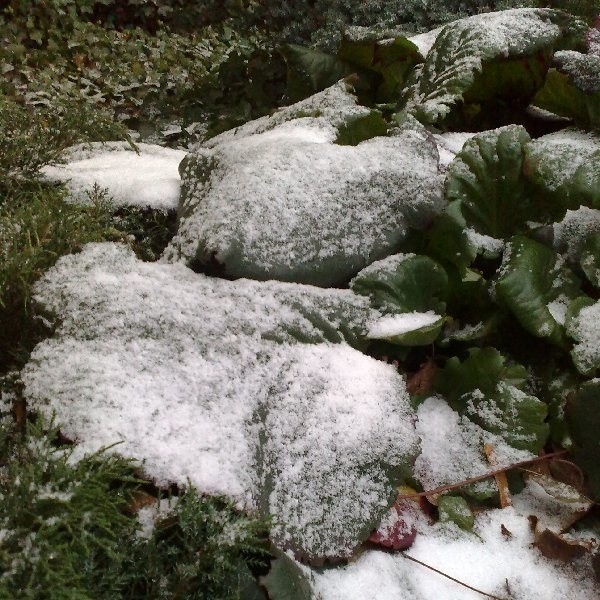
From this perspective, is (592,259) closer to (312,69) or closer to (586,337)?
(586,337)

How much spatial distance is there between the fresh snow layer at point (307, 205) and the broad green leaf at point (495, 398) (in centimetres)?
31

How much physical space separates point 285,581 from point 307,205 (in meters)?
0.76

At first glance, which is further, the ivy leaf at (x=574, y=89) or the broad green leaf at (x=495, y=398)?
the ivy leaf at (x=574, y=89)

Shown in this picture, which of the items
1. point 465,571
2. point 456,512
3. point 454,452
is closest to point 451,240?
point 454,452

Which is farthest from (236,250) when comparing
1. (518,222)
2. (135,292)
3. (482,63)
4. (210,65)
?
(210,65)

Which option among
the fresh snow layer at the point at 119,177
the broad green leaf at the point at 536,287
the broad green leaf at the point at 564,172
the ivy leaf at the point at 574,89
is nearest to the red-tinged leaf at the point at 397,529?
the broad green leaf at the point at 536,287

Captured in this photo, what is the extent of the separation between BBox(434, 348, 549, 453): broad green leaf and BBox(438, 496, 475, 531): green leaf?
165 mm

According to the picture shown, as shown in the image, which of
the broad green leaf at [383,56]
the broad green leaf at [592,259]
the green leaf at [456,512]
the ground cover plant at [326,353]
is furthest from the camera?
the broad green leaf at [383,56]

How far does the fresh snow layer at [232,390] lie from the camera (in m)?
0.94

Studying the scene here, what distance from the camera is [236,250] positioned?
1250 millimetres

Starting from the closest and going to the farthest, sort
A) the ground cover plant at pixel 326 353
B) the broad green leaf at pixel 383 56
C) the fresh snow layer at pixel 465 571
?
the ground cover plant at pixel 326 353 < the fresh snow layer at pixel 465 571 < the broad green leaf at pixel 383 56

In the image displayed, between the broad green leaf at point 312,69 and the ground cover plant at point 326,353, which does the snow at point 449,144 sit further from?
the broad green leaf at point 312,69

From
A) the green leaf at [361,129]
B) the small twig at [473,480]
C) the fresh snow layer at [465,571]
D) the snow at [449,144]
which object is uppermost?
the green leaf at [361,129]

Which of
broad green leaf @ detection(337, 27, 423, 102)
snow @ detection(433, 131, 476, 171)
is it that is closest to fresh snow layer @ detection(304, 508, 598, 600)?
snow @ detection(433, 131, 476, 171)
